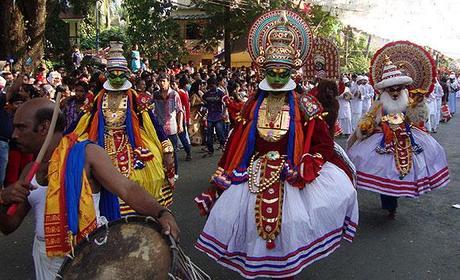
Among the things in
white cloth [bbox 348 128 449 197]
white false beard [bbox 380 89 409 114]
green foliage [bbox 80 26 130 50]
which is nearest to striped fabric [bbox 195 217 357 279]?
white cloth [bbox 348 128 449 197]

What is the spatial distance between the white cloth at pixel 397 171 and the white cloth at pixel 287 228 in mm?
2100

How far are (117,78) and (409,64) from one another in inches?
154

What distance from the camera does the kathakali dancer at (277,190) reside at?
4285 mm

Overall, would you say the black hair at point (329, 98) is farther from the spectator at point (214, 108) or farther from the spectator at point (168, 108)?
the spectator at point (214, 108)

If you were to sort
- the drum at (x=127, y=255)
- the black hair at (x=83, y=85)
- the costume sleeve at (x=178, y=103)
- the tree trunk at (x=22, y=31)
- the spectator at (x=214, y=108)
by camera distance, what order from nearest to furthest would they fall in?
1. the drum at (x=127, y=255)
2. the black hair at (x=83, y=85)
3. the costume sleeve at (x=178, y=103)
4. the spectator at (x=214, y=108)
5. the tree trunk at (x=22, y=31)

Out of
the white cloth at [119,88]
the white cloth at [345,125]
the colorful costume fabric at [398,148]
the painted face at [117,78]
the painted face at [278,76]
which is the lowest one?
the white cloth at [345,125]

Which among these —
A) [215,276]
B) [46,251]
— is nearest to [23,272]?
[215,276]

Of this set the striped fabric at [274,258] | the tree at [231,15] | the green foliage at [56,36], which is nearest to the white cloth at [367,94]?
the tree at [231,15]

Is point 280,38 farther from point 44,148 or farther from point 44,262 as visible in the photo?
point 44,262

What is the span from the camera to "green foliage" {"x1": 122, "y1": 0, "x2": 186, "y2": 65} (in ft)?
66.6

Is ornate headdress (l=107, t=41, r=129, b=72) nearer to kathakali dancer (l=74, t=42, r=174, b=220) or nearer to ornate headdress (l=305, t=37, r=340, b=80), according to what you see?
kathakali dancer (l=74, t=42, r=174, b=220)

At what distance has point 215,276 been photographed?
519 centimetres

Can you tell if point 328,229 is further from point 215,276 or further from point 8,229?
point 8,229

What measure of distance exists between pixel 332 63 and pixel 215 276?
347 centimetres
